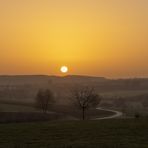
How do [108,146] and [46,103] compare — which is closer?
[108,146]

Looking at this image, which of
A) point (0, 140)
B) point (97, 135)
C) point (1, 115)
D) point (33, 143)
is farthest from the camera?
point (1, 115)

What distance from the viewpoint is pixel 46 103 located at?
10700 cm

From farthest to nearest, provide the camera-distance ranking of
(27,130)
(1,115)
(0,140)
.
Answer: (1,115) < (27,130) < (0,140)

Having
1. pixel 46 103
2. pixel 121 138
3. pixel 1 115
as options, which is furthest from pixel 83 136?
pixel 46 103

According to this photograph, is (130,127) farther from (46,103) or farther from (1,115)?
(46,103)

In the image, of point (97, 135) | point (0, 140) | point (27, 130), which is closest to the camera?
point (0, 140)

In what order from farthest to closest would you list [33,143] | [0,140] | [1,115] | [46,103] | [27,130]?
[46,103] → [1,115] → [27,130] → [0,140] → [33,143]

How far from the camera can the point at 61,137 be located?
28.5 m

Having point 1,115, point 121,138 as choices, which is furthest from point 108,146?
point 1,115

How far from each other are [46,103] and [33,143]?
268 ft

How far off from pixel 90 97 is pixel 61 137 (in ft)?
191

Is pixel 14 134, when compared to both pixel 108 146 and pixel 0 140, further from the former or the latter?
pixel 108 146

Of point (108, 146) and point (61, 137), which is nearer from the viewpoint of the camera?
point (108, 146)

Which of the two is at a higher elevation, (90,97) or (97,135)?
(90,97)
